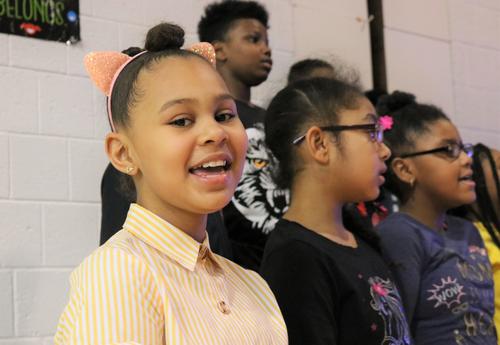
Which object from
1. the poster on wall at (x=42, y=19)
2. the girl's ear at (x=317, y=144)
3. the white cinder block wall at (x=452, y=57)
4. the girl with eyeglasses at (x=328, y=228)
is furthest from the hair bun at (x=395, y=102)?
the poster on wall at (x=42, y=19)

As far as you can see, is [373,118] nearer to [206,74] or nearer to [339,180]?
[339,180]

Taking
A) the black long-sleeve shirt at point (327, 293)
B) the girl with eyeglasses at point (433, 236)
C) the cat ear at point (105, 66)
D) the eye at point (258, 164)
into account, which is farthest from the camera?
the eye at point (258, 164)

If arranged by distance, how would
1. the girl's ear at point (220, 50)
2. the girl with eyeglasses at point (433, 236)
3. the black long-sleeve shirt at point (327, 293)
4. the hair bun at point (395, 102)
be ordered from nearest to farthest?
1. the black long-sleeve shirt at point (327, 293)
2. the girl with eyeglasses at point (433, 236)
3. the hair bun at point (395, 102)
4. the girl's ear at point (220, 50)

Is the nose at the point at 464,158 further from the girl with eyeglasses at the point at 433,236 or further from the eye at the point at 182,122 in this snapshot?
the eye at the point at 182,122

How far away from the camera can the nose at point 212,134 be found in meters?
1.19

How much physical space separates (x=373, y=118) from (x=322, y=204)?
26 centimetres

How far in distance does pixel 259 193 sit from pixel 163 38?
0.90 m

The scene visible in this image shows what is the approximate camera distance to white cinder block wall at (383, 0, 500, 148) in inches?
137

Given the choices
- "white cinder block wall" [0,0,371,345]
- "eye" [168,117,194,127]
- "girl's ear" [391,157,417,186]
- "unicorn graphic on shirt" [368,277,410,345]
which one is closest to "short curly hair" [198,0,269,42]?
"white cinder block wall" [0,0,371,345]

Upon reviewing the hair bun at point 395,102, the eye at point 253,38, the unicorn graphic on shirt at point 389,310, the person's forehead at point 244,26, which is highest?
the person's forehead at point 244,26

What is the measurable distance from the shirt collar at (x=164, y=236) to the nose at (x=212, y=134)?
0.49ft

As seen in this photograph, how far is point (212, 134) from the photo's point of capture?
3.89 feet

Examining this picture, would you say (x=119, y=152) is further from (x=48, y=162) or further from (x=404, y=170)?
(x=404, y=170)

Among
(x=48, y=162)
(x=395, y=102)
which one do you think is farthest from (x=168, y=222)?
(x=395, y=102)
